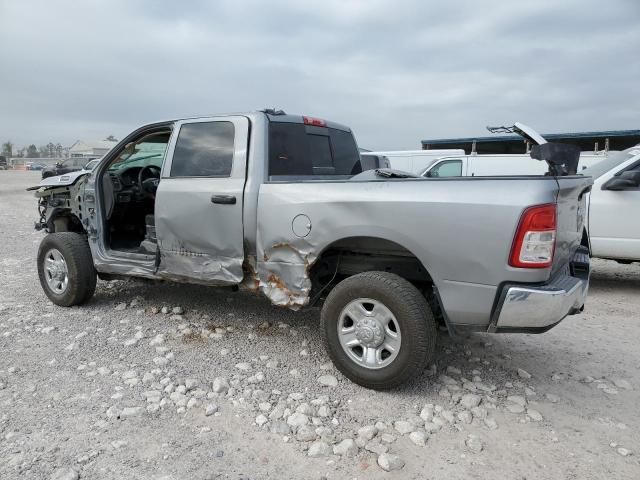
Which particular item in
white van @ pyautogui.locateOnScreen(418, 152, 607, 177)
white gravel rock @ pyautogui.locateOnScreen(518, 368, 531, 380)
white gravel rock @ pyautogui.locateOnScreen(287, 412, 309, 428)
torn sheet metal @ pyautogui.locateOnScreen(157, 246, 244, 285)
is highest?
white van @ pyautogui.locateOnScreen(418, 152, 607, 177)

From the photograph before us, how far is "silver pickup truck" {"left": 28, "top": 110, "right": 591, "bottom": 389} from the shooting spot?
2.82 meters

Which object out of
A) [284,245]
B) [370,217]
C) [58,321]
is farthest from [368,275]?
[58,321]

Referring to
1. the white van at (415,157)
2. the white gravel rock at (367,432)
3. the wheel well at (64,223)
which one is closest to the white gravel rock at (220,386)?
the white gravel rock at (367,432)

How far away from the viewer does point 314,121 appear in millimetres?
A: 4441

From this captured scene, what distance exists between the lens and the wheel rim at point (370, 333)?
3195 mm

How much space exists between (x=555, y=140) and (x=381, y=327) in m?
23.6

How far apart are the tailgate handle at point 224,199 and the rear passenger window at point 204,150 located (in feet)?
0.66

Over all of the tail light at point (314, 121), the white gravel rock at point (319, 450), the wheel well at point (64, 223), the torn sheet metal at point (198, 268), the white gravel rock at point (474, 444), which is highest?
the tail light at point (314, 121)

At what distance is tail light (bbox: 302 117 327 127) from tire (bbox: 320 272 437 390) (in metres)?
1.69

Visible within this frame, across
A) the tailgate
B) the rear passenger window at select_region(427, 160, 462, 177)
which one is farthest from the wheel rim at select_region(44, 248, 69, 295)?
the rear passenger window at select_region(427, 160, 462, 177)

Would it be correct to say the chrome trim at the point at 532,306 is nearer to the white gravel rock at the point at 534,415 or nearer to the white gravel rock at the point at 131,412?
the white gravel rock at the point at 534,415

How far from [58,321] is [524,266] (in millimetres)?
4023

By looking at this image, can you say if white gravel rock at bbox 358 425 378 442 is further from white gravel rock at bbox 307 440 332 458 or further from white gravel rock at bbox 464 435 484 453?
white gravel rock at bbox 464 435 484 453

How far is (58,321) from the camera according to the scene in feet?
14.9
